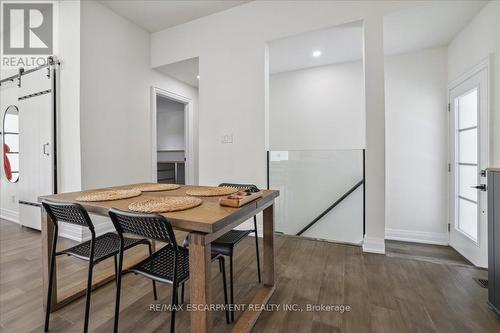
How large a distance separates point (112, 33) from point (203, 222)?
3.39 meters

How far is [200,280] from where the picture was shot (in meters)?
0.99

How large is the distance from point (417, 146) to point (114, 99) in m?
4.41

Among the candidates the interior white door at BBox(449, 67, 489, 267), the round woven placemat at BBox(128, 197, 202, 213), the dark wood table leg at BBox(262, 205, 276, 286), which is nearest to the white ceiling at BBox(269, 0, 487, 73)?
the interior white door at BBox(449, 67, 489, 267)

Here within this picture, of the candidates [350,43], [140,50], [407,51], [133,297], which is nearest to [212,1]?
[140,50]

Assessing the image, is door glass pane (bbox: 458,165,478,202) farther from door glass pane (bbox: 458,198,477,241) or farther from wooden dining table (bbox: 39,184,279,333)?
wooden dining table (bbox: 39,184,279,333)

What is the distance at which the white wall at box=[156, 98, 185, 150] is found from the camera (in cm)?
619

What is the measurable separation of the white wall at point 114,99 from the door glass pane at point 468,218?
4.35 m

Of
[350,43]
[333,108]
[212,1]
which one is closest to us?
[212,1]

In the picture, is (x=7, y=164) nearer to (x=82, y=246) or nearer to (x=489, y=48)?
(x=82, y=246)

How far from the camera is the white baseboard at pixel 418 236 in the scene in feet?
10.5

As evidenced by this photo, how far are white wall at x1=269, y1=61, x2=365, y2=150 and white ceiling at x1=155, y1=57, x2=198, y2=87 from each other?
157cm

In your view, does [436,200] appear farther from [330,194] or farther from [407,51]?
[407,51]

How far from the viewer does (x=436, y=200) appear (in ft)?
10.7

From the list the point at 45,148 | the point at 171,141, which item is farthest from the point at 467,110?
the point at 171,141
